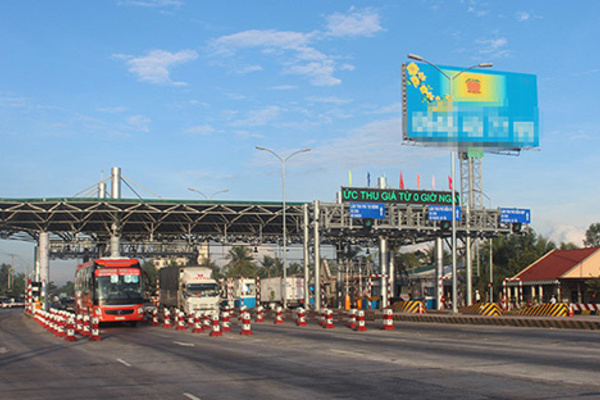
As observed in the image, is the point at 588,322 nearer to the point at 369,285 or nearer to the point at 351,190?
the point at 351,190

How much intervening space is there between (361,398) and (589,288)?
147 feet

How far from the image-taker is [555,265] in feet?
185

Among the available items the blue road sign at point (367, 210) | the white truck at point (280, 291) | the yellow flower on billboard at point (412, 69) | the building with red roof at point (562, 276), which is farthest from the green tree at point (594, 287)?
the white truck at point (280, 291)

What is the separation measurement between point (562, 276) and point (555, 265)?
3.94 m

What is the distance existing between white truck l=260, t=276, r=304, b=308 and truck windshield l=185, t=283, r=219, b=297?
17.9m

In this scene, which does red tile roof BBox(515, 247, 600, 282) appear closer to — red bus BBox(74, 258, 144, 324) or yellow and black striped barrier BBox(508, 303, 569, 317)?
yellow and black striped barrier BBox(508, 303, 569, 317)

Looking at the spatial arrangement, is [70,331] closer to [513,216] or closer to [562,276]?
[513,216]

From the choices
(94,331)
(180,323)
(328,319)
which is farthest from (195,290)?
(94,331)

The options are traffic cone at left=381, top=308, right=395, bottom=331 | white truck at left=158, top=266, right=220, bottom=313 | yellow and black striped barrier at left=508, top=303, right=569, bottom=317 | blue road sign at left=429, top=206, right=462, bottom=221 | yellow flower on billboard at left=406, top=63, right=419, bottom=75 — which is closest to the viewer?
traffic cone at left=381, top=308, right=395, bottom=331

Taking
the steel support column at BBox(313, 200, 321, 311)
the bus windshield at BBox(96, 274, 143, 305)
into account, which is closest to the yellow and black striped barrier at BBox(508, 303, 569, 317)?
the steel support column at BBox(313, 200, 321, 311)

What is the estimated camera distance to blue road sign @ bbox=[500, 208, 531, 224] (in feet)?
162

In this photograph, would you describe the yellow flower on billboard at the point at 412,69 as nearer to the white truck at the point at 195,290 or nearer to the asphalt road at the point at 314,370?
the white truck at the point at 195,290

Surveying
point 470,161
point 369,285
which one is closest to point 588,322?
point 369,285

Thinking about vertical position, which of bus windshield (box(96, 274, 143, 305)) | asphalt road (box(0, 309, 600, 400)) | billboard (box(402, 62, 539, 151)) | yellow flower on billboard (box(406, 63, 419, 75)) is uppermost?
yellow flower on billboard (box(406, 63, 419, 75))
